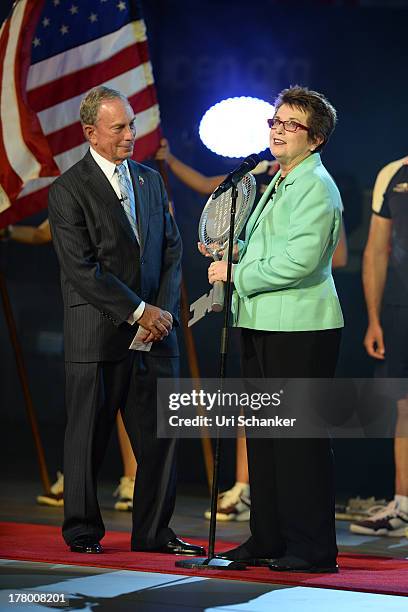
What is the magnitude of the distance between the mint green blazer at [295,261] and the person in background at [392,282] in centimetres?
165

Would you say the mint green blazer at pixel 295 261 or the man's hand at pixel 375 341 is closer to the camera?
the mint green blazer at pixel 295 261

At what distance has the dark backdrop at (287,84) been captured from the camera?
22.0ft

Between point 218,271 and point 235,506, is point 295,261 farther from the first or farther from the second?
point 235,506

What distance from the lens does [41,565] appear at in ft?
13.2

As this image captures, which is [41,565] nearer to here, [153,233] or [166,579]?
[166,579]

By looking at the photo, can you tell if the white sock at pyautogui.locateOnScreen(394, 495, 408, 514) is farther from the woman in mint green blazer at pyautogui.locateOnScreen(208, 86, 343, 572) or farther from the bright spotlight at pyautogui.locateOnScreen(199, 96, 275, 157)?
the bright spotlight at pyautogui.locateOnScreen(199, 96, 275, 157)

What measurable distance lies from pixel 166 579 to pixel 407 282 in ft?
8.04

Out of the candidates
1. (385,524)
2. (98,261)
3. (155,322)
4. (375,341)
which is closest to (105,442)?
(155,322)

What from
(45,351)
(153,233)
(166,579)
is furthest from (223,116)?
(166,579)

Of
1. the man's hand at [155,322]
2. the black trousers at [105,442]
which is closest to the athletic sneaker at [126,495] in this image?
the black trousers at [105,442]

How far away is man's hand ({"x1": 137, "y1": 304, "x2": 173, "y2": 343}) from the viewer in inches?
171

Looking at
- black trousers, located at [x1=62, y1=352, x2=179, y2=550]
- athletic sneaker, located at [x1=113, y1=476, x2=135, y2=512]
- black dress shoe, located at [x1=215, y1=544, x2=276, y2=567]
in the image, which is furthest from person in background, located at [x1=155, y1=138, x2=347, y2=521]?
black dress shoe, located at [x1=215, y1=544, x2=276, y2=567]

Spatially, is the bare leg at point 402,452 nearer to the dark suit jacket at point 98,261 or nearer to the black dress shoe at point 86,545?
the dark suit jacket at point 98,261

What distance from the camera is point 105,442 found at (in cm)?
453
